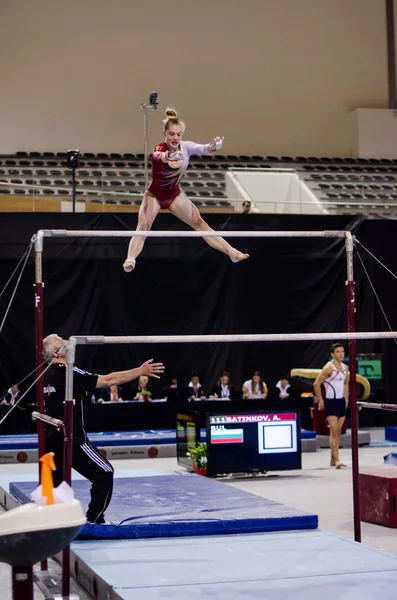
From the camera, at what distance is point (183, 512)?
695cm

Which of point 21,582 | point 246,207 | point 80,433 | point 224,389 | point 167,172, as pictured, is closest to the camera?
point 21,582

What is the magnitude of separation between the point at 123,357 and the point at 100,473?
8.86 metres

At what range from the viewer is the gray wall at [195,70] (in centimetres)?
1834

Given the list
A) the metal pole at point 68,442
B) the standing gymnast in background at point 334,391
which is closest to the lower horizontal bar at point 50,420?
the metal pole at point 68,442

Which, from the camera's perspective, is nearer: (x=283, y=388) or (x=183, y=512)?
(x=183, y=512)

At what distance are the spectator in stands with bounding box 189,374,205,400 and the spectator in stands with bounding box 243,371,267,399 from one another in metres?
0.73

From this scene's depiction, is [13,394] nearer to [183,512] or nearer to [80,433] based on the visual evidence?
[183,512]

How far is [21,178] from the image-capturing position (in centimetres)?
1653

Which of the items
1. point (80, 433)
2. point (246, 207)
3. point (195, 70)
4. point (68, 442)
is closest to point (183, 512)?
point (80, 433)

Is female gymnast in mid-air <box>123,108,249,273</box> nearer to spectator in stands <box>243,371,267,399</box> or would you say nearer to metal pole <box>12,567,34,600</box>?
metal pole <box>12,567,34,600</box>

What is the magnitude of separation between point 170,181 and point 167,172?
0.33 ft

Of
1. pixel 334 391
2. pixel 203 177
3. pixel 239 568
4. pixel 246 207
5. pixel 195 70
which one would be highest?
pixel 195 70

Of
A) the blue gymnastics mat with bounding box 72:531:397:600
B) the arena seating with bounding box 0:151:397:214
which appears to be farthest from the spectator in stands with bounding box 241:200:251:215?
the blue gymnastics mat with bounding box 72:531:397:600

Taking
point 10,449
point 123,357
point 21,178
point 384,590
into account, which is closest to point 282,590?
point 384,590
